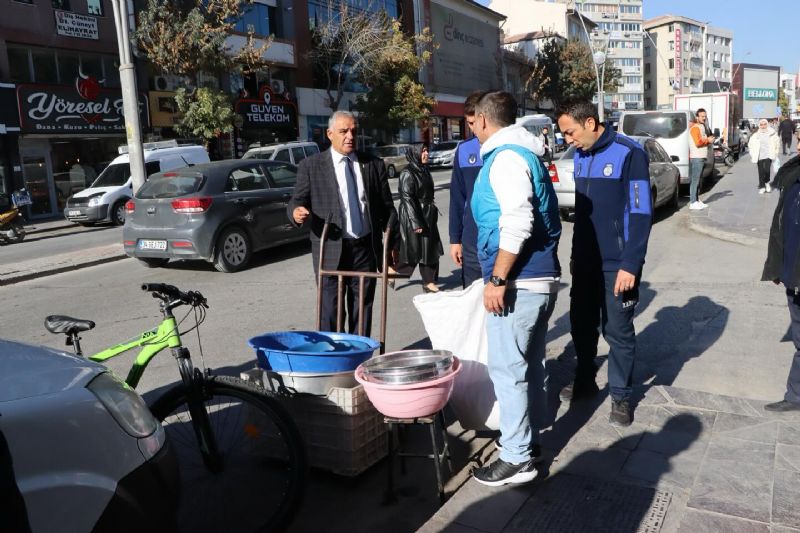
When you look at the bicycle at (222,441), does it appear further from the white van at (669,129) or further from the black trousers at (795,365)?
the white van at (669,129)

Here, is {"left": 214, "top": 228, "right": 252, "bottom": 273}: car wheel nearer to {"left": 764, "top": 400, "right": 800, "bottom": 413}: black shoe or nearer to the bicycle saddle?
the bicycle saddle

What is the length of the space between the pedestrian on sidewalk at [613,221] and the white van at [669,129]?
45.8 ft

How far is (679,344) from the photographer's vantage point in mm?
5883

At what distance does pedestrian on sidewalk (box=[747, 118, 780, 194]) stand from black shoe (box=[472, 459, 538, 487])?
1471cm

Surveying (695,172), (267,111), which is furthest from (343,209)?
(267,111)

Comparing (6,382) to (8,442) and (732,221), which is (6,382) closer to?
(8,442)

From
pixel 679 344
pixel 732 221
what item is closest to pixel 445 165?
pixel 732 221

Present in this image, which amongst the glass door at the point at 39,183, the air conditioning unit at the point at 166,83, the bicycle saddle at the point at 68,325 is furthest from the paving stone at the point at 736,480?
the air conditioning unit at the point at 166,83

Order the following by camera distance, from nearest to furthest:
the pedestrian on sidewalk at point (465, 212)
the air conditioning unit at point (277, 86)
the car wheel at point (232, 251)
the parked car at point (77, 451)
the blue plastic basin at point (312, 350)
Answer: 1. the parked car at point (77, 451)
2. the blue plastic basin at point (312, 350)
3. the pedestrian on sidewalk at point (465, 212)
4. the car wheel at point (232, 251)
5. the air conditioning unit at point (277, 86)

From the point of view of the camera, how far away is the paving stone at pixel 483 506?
299 centimetres

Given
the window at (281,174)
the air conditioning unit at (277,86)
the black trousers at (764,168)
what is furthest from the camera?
the air conditioning unit at (277,86)

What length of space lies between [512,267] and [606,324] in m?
1.28

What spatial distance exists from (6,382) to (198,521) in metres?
1.33

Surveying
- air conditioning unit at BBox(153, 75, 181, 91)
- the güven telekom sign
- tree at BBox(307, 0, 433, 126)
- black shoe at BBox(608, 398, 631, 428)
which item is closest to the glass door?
air conditioning unit at BBox(153, 75, 181, 91)
